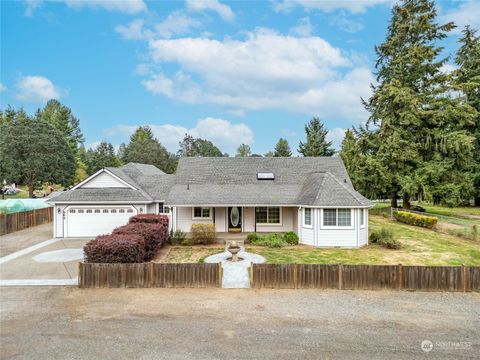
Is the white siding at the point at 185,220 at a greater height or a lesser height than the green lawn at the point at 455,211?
greater

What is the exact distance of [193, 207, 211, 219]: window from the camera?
21.3 m

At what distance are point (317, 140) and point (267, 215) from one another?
3084 cm

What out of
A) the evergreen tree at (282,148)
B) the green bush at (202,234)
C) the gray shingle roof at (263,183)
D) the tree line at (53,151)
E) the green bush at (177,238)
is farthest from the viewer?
the evergreen tree at (282,148)

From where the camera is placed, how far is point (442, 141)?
31.2 m

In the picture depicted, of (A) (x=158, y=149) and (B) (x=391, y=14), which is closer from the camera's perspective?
(B) (x=391, y=14)

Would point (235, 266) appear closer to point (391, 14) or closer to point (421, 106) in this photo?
point (421, 106)

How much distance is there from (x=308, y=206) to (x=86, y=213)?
1512 cm

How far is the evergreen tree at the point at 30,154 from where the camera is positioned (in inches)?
1615

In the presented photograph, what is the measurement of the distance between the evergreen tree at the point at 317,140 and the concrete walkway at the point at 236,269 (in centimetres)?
3504

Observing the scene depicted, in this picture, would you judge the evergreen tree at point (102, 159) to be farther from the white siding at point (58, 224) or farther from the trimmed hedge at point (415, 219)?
the trimmed hedge at point (415, 219)

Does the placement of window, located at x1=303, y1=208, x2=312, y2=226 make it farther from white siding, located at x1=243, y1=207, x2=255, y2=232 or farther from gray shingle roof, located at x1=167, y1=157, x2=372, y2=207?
white siding, located at x1=243, y1=207, x2=255, y2=232

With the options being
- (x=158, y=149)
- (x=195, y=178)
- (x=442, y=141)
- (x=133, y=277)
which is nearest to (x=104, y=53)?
(x=195, y=178)

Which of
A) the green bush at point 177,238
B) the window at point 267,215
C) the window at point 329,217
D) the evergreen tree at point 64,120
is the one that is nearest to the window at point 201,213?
the green bush at point 177,238

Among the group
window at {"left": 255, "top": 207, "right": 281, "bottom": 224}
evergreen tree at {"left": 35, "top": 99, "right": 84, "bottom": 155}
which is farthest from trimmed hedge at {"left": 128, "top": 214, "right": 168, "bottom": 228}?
evergreen tree at {"left": 35, "top": 99, "right": 84, "bottom": 155}
